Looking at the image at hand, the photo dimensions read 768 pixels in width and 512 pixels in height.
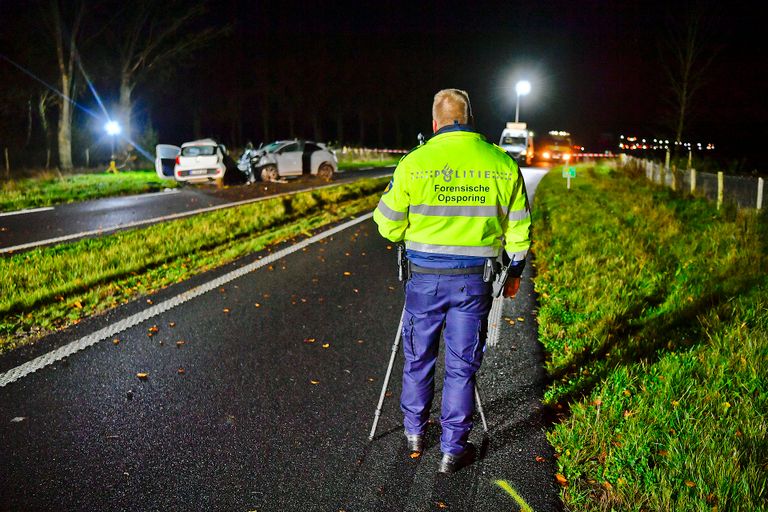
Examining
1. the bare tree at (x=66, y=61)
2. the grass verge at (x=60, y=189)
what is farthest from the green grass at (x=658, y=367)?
the bare tree at (x=66, y=61)

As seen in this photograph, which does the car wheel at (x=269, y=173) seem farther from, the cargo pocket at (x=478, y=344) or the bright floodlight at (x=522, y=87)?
the bright floodlight at (x=522, y=87)

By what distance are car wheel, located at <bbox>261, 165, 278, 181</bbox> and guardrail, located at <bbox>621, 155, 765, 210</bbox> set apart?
43.4 ft

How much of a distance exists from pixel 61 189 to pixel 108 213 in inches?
202

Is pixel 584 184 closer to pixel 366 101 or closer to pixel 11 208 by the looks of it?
pixel 11 208

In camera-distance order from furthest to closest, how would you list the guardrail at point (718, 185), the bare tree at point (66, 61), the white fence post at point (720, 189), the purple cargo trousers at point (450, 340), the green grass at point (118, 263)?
the bare tree at point (66, 61)
the white fence post at point (720, 189)
the guardrail at point (718, 185)
the green grass at point (118, 263)
the purple cargo trousers at point (450, 340)

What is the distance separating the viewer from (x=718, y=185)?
505 inches

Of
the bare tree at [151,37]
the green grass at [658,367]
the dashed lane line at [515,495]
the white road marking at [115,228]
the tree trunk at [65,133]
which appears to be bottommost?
the dashed lane line at [515,495]

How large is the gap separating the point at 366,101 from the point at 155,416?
6556 cm

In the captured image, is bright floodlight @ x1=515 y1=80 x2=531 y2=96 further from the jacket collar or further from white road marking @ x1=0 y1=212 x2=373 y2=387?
the jacket collar

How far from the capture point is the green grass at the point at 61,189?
1466 cm

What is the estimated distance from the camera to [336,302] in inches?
254

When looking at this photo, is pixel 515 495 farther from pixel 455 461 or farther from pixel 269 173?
pixel 269 173

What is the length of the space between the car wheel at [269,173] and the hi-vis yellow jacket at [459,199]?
18.7 metres

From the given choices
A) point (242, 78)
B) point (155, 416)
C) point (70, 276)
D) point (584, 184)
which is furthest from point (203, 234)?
point (242, 78)
